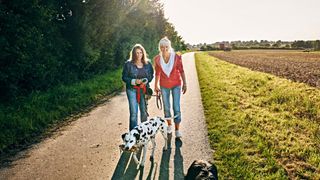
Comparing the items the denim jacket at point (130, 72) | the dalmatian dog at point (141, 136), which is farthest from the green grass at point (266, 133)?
the denim jacket at point (130, 72)

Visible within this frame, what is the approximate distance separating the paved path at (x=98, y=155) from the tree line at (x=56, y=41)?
128 inches

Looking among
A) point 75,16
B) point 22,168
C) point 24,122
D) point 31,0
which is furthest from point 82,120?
point 75,16

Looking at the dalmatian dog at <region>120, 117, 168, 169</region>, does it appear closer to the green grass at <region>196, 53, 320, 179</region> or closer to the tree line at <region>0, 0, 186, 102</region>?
the green grass at <region>196, 53, 320, 179</region>

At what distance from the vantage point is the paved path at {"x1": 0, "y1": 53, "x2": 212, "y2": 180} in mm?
5867

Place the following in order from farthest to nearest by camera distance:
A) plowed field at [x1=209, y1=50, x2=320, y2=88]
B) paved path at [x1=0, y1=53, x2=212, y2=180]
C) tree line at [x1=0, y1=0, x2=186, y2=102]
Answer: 1. plowed field at [x1=209, y1=50, x2=320, y2=88]
2. tree line at [x1=0, y1=0, x2=186, y2=102]
3. paved path at [x1=0, y1=53, x2=212, y2=180]

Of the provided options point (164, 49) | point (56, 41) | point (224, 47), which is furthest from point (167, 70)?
point (224, 47)

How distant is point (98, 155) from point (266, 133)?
14.0 feet

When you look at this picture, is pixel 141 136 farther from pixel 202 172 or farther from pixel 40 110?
pixel 40 110

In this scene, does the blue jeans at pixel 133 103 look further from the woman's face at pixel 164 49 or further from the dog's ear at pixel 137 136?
the dog's ear at pixel 137 136

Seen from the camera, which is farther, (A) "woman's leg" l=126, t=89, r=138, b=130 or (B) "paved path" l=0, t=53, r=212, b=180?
(A) "woman's leg" l=126, t=89, r=138, b=130

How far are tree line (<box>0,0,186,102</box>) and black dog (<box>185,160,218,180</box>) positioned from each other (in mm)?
7721

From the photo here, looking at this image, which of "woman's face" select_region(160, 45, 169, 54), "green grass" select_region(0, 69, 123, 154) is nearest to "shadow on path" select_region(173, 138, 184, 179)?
"woman's face" select_region(160, 45, 169, 54)

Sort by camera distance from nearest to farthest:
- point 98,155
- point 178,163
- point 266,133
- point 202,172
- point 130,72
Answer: point 202,172 → point 178,163 → point 98,155 → point 130,72 → point 266,133

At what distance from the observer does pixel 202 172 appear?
4707 mm
